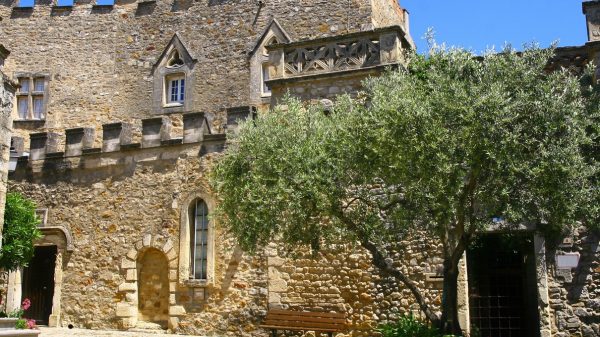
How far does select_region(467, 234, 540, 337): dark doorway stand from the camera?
13789 millimetres

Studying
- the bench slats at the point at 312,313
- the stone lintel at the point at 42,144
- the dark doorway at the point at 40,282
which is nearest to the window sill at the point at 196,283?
the bench slats at the point at 312,313

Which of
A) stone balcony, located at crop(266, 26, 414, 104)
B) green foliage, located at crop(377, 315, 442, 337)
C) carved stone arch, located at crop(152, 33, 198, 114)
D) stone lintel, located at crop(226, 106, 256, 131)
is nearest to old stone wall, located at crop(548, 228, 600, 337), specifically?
green foliage, located at crop(377, 315, 442, 337)

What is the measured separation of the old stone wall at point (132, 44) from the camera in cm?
2166

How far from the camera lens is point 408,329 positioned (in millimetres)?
11391

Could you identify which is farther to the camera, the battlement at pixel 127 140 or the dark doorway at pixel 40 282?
the dark doorway at pixel 40 282

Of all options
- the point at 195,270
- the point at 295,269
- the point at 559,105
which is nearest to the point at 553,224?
the point at 559,105

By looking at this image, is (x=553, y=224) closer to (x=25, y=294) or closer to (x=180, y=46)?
(x=25, y=294)

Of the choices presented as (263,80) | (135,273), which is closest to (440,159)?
(135,273)

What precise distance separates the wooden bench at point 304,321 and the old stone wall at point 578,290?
3.66 m

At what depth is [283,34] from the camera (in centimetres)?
2122

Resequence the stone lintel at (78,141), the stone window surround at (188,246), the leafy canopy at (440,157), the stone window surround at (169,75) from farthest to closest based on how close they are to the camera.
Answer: the stone window surround at (169,75)
the stone lintel at (78,141)
the stone window surround at (188,246)
the leafy canopy at (440,157)

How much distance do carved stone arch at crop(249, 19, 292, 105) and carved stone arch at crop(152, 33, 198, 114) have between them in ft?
6.91

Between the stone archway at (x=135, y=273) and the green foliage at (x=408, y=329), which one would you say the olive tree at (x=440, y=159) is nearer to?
the green foliage at (x=408, y=329)

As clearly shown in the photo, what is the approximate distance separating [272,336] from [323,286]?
1309 mm
